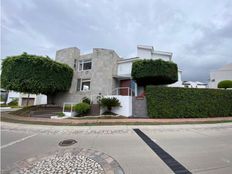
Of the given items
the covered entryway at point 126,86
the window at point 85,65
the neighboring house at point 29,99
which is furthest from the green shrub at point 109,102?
the neighboring house at point 29,99

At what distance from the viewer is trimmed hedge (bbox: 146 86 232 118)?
1027 cm

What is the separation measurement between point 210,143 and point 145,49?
1379 centimetres

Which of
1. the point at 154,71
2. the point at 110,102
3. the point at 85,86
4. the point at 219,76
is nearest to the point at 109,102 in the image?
the point at 110,102

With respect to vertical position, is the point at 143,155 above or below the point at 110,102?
below

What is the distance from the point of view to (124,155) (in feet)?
11.9

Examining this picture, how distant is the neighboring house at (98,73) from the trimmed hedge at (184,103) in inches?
162

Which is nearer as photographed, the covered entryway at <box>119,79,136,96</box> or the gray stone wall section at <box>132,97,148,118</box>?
the gray stone wall section at <box>132,97,148,118</box>

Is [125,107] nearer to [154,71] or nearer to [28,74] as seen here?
[154,71]

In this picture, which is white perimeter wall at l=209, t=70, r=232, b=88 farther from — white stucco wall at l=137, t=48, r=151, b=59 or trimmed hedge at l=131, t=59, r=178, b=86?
trimmed hedge at l=131, t=59, r=178, b=86

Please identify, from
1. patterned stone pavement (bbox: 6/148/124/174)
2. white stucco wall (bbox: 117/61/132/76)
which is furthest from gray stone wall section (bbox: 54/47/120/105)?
patterned stone pavement (bbox: 6/148/124/174)

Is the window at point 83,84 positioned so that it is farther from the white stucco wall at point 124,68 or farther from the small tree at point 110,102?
the small tree at point 110,102

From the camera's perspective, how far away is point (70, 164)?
301 centimetres

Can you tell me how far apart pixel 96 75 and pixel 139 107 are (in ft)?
22.0

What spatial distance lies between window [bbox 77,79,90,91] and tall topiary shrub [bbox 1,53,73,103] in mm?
3037
